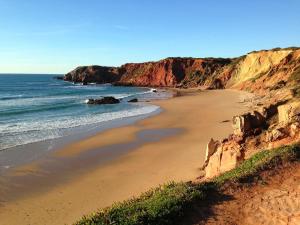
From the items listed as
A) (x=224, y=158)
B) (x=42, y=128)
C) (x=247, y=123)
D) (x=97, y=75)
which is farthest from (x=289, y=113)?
(x=97, y=75)

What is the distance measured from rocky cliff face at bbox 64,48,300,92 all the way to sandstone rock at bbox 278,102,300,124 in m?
25.4

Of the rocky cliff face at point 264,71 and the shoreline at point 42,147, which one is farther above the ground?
the rocky cliff face at point 264,71

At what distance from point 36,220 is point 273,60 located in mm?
60157

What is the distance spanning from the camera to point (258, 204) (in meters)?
10.1

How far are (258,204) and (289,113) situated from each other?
761 centimetres

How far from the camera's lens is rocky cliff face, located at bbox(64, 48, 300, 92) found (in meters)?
60.3

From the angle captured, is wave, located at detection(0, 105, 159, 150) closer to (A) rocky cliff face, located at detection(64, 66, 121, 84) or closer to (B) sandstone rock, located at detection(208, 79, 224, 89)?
(B) sandstone rock, located at detection(208, 79, 224, 89)

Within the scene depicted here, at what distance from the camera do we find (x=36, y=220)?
14.2m

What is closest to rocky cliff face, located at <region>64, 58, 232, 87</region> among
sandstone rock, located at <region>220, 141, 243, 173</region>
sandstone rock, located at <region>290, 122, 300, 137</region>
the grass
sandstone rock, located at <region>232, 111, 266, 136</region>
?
sandstone rock, located at <region>232, 111, 266, 136</region>

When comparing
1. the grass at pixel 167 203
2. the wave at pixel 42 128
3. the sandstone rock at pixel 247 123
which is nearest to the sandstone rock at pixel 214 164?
the sandstone rock at pixel 247 123

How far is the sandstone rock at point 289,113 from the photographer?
1617 cm

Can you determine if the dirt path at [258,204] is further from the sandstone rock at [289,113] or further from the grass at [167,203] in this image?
→ the sandstone rock at [289,113]

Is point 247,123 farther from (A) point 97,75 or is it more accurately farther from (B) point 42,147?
(A) point 97,75

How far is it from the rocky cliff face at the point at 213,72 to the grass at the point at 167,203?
30.5m
